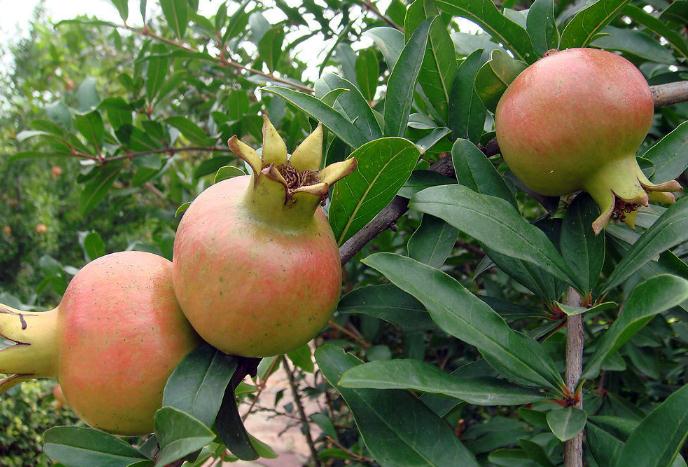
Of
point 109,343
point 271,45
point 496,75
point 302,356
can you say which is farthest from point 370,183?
point 271,45

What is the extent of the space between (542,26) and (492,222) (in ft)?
0.96

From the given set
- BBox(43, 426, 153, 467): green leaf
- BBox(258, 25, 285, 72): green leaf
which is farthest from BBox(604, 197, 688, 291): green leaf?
BBox(258, 25, 285, 72): green leaf

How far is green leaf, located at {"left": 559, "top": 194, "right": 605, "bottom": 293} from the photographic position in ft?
2.13

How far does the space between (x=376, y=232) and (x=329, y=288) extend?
0.52 ft

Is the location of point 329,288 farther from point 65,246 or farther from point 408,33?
point 65,246

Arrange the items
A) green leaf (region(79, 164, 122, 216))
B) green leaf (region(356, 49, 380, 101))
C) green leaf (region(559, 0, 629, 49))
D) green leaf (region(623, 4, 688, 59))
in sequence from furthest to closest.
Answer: green leaf (region(79, 164, 122, 216)) → green leaf (region(356, 49, 380, 101)) → green leaf (region(623, 4, 688, 59)) → green leaf (region(559, 0, 629, 49))

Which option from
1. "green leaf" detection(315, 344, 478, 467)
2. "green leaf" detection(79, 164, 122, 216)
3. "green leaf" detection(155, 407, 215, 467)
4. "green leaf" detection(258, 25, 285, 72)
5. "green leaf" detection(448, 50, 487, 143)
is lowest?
"green leaf" detection(315, 344, 478, 467)

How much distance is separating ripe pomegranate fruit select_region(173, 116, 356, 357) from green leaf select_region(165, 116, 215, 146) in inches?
35.7

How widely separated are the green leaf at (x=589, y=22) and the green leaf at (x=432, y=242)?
28 centimetres

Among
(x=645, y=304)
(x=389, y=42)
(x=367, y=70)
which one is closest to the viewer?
(x=645, y=304)

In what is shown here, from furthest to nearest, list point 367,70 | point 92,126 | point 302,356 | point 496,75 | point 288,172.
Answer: point 92,126
point 302,356
point 367,70
point 496,75
point 288,172

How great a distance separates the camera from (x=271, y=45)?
1.44 m

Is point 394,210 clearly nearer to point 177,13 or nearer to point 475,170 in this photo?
point 475,170

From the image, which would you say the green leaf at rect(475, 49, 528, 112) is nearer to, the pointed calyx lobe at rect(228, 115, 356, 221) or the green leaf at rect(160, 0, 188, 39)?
the pointed calyx lobe at rect(228, 115, 356, 221)
